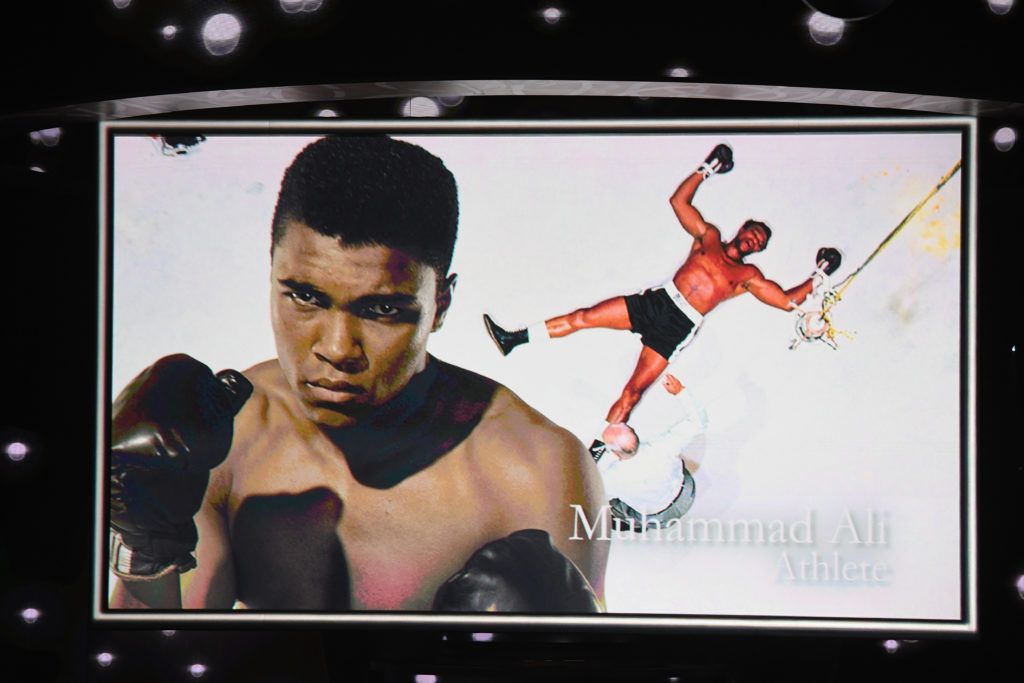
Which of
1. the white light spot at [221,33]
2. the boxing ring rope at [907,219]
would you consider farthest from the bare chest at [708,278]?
the white light spot at [221,33]

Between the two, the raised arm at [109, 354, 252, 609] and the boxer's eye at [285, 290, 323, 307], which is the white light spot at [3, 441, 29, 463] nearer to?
the raised arm at [109, 354, 252, 609]

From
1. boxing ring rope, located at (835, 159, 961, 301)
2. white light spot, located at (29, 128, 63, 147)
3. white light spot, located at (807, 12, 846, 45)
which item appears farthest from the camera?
white light spot, located at (29, 128, 63, 147)

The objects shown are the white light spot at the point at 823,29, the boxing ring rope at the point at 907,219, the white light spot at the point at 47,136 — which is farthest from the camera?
the white light spot at the point at 47,136

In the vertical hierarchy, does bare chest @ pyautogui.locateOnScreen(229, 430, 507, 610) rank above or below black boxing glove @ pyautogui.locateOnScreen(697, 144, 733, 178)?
below

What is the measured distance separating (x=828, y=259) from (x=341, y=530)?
4.60 feet

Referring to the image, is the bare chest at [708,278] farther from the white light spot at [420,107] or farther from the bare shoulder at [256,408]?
the bare shoulder at [256,408]

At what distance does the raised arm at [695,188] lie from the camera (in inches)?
93.8

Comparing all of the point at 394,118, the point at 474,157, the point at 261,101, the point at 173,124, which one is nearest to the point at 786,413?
the point at 474,157

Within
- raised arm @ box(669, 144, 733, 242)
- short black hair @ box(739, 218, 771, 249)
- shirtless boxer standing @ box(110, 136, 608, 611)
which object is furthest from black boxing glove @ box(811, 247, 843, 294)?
shirtless boxer standing @ box(110, 136, 608, 611)

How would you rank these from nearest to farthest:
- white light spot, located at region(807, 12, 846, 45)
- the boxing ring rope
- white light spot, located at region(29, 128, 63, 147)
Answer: white light spot, located at region(807, 12, 846, 45) < the boxing ring rope < white light spot, located at region(29, 128, 63, 147)

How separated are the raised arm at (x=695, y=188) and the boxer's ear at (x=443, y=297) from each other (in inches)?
23.5

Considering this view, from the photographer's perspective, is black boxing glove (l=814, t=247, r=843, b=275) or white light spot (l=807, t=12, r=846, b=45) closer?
white light spot (l=807, t=12, r=846, b=45)

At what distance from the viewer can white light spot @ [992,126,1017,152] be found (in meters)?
2.38

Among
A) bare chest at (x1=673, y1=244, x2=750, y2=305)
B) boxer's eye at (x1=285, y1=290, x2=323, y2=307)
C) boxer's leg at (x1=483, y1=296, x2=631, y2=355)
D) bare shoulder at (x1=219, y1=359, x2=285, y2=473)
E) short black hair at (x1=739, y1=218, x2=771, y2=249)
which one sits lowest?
bare shoulder at (x1=219, y1=359, x2=285, y2=473)
